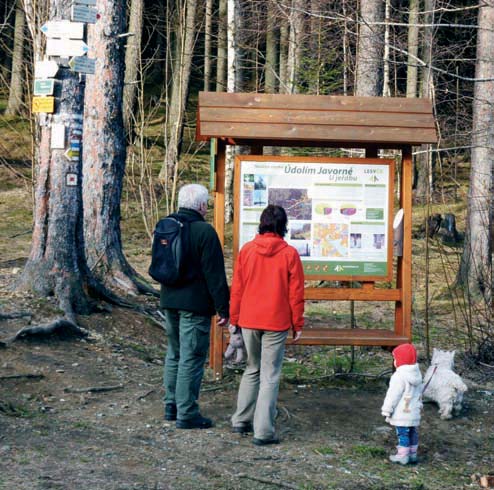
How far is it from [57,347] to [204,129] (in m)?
2.52

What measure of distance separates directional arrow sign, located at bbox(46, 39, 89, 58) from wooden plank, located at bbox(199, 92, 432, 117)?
157cm

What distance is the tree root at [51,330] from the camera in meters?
8.45

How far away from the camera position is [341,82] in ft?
64.9

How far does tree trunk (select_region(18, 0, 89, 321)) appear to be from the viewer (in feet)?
30.7

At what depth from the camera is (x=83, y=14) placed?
902 centimetres

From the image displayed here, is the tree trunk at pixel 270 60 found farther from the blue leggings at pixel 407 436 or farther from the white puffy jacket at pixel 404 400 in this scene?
the blue leggings at pixel 407 436

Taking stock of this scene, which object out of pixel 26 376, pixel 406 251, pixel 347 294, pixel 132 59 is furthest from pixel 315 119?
pixel 132 59

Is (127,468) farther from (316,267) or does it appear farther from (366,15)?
→ (366,15)

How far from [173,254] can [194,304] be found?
15.4 inches

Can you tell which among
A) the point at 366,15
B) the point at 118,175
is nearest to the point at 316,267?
the point at 118,175

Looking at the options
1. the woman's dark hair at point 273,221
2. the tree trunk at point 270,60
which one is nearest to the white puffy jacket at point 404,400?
the woman's dark hair at point 273,221

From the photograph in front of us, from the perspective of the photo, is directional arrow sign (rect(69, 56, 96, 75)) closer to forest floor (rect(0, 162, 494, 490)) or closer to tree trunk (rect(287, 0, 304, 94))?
forest floor (rect(0, 162, 494, 490))

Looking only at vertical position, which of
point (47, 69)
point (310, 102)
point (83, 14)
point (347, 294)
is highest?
point (83, 14)

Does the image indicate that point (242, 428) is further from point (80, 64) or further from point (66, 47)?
point (66, 47)
